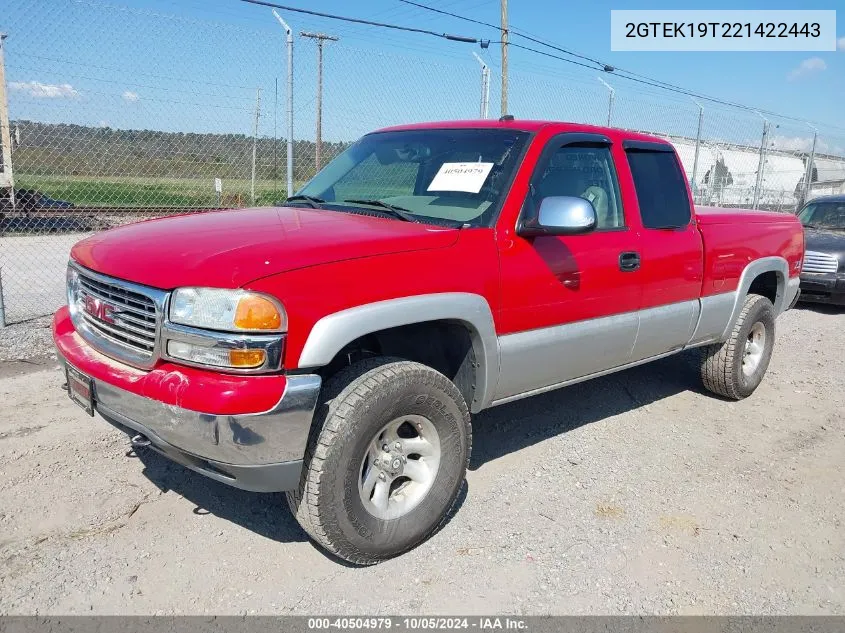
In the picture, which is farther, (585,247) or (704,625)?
(585,247)

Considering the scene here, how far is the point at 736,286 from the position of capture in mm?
4977

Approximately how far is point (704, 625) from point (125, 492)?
2.77 m

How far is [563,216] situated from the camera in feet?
10.9

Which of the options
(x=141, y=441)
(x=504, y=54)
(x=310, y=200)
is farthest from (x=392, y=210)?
(x=504, y=54)

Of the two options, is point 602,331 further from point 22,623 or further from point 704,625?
point 22,623

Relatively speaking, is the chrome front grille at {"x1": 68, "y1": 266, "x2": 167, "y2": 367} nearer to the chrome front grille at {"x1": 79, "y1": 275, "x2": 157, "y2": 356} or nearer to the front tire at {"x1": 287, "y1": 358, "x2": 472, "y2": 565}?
the chrome front grille at {"x1": 79, "y1": 275, "x2": 157, "y2": 356}

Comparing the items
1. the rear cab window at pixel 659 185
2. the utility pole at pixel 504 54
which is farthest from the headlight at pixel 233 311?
the utility pole at pixel 504 54

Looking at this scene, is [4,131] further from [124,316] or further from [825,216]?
[825,216]

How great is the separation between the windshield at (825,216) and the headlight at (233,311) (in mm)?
10191

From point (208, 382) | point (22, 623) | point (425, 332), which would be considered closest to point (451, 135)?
point (425, 332)

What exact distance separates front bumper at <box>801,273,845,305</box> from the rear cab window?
5.50 metres

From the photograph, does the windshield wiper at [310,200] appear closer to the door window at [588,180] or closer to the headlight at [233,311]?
the door window at [588,180]

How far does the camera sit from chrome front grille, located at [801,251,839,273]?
9.03 m

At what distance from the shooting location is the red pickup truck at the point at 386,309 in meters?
2.56
